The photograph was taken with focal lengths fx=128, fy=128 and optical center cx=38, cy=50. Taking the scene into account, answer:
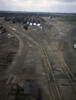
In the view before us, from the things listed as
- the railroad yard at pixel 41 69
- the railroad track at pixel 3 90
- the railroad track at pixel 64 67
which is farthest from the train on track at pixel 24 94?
the railroad track at pixel 64 67

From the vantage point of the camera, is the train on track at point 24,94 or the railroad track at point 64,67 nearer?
the train on track at point 24,94

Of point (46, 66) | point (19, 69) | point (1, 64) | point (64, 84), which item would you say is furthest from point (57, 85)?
point (1, 64)

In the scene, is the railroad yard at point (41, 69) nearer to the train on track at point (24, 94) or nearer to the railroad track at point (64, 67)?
the railroad track at point (64, 67)

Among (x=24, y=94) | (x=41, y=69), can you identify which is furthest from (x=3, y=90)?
(x=41, y=69)

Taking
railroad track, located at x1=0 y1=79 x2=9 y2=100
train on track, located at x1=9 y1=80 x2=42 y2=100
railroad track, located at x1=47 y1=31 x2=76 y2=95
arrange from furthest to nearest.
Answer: railroad track, located at x1=47 y1=31 x2=76 y2=95
railroad track, located at x1=0 y1=79 x2=9 y2=100
train on track, located at x1=9 y1=80 x2=42 y2=100

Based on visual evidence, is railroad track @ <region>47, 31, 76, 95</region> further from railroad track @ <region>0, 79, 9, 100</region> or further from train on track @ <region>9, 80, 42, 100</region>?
railroad track @ <region>0, 79, 9, 100</region>

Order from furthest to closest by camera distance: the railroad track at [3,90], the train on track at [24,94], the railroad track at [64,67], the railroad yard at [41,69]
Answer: the railroad track at [64,67]
the railroad yard at [41,69]
the railroad track at [3,90]
the train on track at [24,94]

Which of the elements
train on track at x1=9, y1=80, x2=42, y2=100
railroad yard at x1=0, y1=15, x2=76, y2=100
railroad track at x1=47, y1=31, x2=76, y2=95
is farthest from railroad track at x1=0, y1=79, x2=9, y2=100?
railroad track at x1=47, y1=31, x2=76, y2=95

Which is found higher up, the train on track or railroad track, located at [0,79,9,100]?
the train on track

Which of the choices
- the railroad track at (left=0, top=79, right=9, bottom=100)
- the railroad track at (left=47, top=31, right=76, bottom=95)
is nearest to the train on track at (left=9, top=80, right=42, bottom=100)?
the railroad track at (left=0, top=79, right=9, bottom=100)

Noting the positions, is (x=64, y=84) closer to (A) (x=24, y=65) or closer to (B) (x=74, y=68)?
(B) (x=74, y=68)

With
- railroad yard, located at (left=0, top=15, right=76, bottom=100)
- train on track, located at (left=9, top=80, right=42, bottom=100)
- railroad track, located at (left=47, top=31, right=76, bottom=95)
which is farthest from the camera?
railroad track, located at (left=47, top=31, right=76, bottom=95)

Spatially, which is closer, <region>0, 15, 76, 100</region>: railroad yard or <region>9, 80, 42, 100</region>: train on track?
<region>9, 80, 42, 100</region>: train on track
